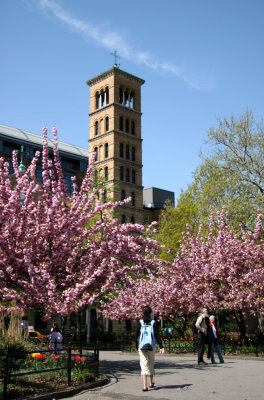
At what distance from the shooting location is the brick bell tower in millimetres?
64625

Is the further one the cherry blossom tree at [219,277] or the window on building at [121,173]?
the window on building at [121,173]

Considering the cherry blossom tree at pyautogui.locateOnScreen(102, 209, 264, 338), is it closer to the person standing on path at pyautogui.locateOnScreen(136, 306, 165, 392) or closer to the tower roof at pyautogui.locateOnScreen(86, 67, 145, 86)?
the person standing on path at pyautogui.locateOnScreen(136, 306, 165, 392)

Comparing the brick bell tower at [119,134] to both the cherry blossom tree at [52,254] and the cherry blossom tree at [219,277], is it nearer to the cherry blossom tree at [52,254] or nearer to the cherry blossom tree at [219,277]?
the cherry blossom tree at [219,277]

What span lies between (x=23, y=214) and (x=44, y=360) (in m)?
4.89

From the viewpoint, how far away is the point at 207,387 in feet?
37.9

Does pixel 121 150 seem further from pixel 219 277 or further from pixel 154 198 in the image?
pixel 219 277

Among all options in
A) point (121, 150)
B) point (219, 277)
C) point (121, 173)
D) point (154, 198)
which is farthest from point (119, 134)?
point (219, 277)

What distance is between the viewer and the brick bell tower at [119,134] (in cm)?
6462

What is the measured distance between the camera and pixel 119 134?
217ft

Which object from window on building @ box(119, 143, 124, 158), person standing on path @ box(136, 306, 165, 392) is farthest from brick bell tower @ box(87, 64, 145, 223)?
person standing on path @ box(136, 306, 165, 392)

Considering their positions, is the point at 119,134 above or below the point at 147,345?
above

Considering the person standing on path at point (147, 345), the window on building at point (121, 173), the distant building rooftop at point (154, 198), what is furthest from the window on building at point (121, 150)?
the person standing on path at point (147, 345)

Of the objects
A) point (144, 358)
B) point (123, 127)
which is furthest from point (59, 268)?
point (123, 127)

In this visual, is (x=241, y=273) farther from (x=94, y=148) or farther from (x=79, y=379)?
(x=94, y=148)
